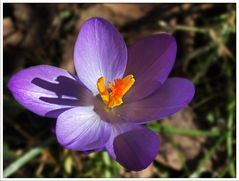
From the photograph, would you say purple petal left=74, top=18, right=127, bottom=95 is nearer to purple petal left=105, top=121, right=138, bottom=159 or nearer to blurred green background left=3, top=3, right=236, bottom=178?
purple petal left=105, top=121, right=138, bottom=159

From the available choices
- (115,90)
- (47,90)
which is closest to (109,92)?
(115,90)

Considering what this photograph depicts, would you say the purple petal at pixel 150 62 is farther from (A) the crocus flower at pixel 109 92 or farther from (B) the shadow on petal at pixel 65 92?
(B) the shadow on petal at pixel 65 92

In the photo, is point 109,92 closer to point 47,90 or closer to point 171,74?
point 47,90

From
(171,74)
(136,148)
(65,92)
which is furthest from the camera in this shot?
(171,74)

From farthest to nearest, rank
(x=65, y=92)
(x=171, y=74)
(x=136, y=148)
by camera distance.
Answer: (x=171, y=74) → (x=65, y=92) → (x=136, y=148)

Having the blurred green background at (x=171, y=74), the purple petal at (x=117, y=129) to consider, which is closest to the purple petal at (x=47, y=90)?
the purple petal at (x=117, y=129)

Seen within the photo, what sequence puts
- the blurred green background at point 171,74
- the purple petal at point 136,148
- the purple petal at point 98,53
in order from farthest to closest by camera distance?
the blurred green background at point 171,74 → the purple petal at point 98,53 → the purple petal at point 136,148
